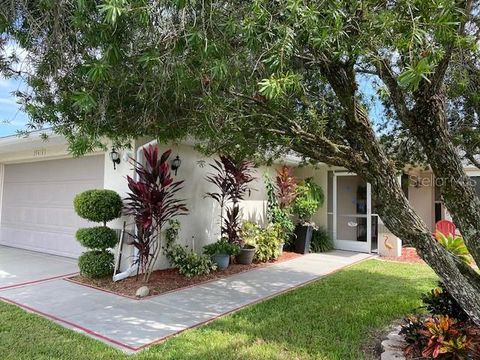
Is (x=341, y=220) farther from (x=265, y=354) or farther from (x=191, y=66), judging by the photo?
(x=191, y=66)

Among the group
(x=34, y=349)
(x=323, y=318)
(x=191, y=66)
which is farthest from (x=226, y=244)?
(x=191, y=66)

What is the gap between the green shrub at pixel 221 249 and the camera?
952cm

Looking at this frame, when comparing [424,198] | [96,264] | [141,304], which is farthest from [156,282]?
[424,198]

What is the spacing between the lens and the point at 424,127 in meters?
4.02

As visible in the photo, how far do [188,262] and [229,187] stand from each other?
246 centimetres

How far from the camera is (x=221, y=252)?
9516 mm

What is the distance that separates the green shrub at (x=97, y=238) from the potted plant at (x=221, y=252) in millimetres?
2475

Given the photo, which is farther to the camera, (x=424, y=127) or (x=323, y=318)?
(x=323, y=318)

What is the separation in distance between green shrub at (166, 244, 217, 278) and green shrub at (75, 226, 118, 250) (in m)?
1.44

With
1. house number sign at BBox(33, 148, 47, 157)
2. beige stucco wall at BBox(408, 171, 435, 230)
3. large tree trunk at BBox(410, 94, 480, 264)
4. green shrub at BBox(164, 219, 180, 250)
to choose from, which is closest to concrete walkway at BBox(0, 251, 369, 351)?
green shrub at BBox(164, 219, 180, 250)

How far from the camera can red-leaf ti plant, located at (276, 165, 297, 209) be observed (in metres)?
12.5

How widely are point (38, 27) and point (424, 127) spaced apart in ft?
12.4

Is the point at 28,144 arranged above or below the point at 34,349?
above

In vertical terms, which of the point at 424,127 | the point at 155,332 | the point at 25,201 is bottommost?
the point at 155,332
